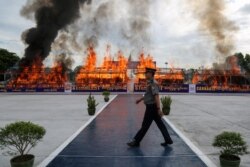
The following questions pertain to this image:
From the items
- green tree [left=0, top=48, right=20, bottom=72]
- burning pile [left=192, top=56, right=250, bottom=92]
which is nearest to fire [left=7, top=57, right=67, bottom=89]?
burning pile [left=192, top=56, right=250, bottom=92]

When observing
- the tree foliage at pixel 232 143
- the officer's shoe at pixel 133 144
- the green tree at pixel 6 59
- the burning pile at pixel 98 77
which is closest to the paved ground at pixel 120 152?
the officer's shoe at pixel 133 144

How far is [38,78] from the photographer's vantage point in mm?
46188

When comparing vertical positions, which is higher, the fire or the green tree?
the green tree

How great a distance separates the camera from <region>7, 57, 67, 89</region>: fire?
40.2 m

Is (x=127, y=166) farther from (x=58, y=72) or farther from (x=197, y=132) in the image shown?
(x=58, y=72)

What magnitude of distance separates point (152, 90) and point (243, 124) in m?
6.52

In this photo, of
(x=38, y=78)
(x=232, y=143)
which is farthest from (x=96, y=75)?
(x=232, y=143)

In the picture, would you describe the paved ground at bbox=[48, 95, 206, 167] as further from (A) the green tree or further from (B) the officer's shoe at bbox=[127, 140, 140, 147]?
(A) the green tree

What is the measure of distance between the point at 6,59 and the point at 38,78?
37220 millimetres

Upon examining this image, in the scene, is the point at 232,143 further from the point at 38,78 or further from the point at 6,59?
the point at 6,59

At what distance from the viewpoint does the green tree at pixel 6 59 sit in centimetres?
7516

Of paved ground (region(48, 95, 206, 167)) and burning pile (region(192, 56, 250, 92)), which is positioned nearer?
paved ground (region(48, 95, 206, 167))

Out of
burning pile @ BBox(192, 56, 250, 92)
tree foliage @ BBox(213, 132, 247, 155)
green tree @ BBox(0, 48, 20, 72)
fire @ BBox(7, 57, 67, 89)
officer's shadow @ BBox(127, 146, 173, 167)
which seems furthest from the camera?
green tree @ BBox(0, 48, 20, 72)

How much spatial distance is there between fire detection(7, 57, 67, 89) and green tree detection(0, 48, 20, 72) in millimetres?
28277
